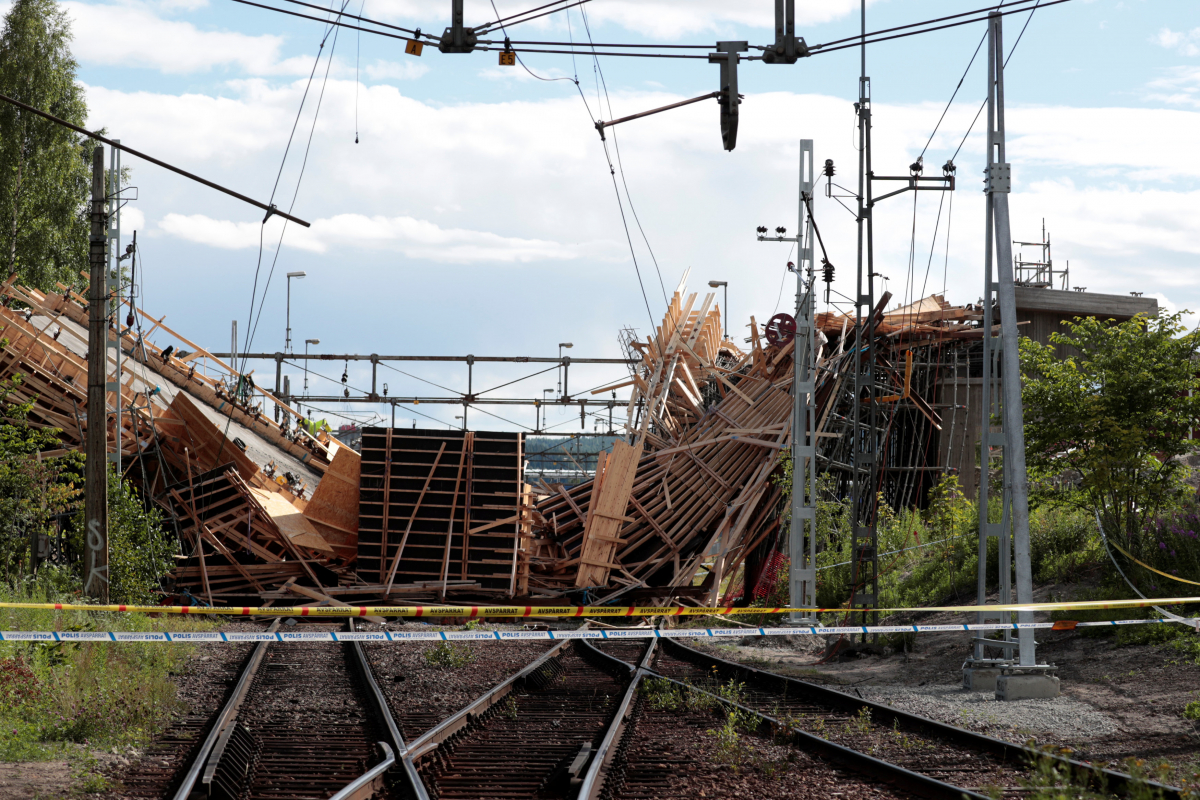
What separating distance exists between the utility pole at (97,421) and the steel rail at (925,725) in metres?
8.73

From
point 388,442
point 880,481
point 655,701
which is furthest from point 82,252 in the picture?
point 655,701

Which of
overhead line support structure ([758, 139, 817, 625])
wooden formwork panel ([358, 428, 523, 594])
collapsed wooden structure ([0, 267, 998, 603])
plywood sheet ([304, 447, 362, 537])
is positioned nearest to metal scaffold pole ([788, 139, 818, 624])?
overhead line support structure ([758, 139, 817, 625])

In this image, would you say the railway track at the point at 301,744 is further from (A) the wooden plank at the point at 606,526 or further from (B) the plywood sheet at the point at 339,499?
(B) the plywood sheet at the point at 339,499

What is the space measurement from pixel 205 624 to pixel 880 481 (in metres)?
17.3

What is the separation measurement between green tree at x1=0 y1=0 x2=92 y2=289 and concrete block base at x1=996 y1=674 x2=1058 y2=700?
35055 mm

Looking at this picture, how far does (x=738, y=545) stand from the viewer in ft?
77.7

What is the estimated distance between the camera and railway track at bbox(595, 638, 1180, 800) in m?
7.32

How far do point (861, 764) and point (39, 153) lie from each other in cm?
3853

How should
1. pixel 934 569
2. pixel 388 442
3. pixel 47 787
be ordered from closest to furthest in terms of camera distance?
pixel 47 787
pixel 934 569
pixel 388 442

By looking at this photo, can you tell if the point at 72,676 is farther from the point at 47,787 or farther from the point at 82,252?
the point at 82,252

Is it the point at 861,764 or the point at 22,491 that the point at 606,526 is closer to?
the point at 22,491

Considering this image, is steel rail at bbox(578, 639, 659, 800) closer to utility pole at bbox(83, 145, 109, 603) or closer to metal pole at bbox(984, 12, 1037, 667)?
metal pole at bbox(984, 12, 1037, 667)

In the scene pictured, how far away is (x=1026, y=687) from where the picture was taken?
464 inches

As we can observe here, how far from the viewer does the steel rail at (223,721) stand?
716cm
